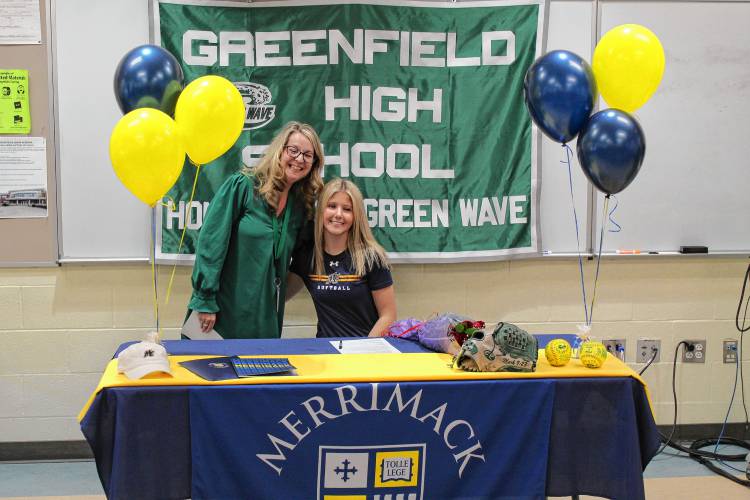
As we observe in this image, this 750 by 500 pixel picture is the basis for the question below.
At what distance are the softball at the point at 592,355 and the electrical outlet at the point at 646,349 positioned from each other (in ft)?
4.78

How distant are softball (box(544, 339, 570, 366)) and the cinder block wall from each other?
1.21 meters

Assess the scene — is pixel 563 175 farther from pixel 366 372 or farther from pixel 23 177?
pixel 23 177

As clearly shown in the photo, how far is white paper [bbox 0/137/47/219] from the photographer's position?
3.30 metres

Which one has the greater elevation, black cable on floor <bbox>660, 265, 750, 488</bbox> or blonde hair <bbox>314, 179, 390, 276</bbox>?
blonde hair <bbox>314, 179, 390, 276</bbox>

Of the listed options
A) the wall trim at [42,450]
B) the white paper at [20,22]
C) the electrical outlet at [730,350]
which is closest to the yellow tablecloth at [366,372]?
the wall trim at [42,450]

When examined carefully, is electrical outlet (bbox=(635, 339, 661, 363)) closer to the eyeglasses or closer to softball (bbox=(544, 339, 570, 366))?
softball (bbox=(544, 339, 570, 366))

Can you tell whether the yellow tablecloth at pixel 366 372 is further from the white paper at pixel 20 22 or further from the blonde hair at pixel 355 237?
the white paper at pixel 20 22

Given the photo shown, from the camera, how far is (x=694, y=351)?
3.72 meters

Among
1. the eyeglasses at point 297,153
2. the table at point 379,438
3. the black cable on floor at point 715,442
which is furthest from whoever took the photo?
the black cable on floor at point 715,442

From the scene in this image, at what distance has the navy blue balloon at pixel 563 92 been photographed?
242 cm

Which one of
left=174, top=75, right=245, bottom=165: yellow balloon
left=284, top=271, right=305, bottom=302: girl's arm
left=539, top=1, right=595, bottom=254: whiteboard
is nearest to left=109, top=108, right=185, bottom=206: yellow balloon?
left=174, top=75, right=245, bottom=165: yellow balloon

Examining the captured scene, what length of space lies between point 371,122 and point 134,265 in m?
1.26

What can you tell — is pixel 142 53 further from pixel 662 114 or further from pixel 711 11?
pixel 711 11

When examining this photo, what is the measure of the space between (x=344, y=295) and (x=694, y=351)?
6.24 ft
